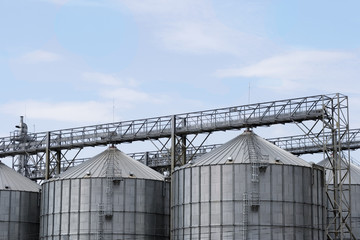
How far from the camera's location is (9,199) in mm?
79312

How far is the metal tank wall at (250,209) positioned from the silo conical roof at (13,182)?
23.3 meters

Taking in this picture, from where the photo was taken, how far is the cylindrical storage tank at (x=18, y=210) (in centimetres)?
7894

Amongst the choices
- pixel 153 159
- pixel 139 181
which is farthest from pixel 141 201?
pixel 153 159

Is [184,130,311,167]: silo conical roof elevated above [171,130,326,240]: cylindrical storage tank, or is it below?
above

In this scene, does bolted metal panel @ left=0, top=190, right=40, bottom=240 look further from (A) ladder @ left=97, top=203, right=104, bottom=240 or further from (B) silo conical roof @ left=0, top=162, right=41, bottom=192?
(A) ladder @ left=97, top=203, right=104, bottom=240

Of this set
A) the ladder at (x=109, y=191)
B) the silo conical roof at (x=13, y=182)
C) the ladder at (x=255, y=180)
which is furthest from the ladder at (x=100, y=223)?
the ladder at (x=255, y=180)

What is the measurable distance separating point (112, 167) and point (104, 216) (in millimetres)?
4839

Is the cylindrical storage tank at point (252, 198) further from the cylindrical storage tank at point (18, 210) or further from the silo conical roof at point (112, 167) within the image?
the cylindrical storage tank at point (18, 210)

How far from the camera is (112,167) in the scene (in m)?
71.2

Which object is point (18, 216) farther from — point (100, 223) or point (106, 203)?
point (106, 203)

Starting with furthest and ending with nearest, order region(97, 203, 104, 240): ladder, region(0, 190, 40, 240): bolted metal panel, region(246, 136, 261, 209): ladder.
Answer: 1. region(0, 190, 40, 240): bolted metal panel
2. region(97, 203, 104, 240): ladder
3. region(246, 136, 261, 209): ladder

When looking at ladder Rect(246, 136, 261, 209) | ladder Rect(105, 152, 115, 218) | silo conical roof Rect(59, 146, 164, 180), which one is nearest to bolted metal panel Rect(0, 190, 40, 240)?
silo conical roof Rect(59, 146, 164, 180)

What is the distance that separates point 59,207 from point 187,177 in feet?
45.1

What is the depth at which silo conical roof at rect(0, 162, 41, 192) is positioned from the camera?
80.2 metres
